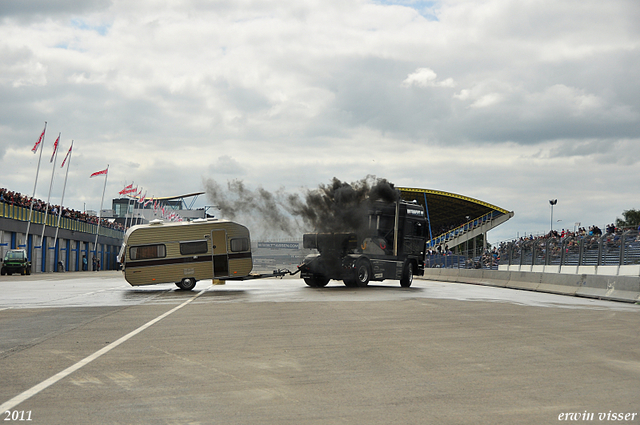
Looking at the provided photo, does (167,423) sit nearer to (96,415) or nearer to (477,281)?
(96,415)

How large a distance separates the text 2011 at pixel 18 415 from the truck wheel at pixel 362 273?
22049 mm

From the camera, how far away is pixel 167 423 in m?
5.59

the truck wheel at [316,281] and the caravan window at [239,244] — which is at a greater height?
the caravan window at [239,244]

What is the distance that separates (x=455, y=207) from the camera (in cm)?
9175

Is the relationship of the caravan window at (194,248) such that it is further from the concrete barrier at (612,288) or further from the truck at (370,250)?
the concrete barrier at (612,288)

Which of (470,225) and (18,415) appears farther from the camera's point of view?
(470,225)

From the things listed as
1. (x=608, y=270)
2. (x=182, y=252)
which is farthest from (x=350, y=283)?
(x=608, y=270)

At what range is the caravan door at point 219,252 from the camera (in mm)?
27078

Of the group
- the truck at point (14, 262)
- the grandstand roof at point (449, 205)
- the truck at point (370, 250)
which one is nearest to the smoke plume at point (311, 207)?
the truck at point (370, 250)

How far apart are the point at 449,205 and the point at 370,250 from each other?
212 feet

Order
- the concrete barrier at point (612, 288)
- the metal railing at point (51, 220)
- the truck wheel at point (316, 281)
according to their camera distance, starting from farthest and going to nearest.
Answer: the metal railing at point (51, 220), the truck wheel at point (316, 281), the concrete barrier at point (612, 288)

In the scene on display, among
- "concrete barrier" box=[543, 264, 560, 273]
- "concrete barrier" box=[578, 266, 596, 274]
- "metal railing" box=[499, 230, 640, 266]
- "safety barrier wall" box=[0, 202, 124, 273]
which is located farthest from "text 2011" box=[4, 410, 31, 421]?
"safety barrier wall" box=[0, 202, 124, 273]

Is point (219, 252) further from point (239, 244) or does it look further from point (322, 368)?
point (322, 368)

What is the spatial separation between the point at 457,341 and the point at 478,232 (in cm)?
7938
